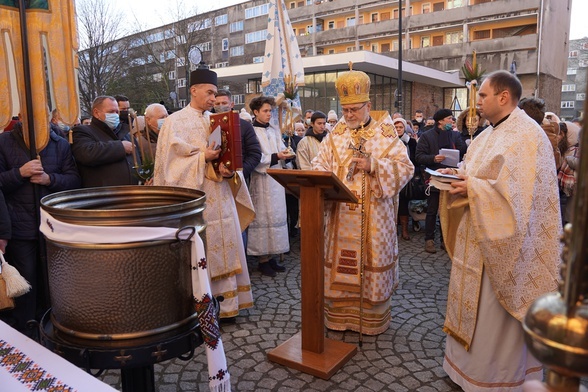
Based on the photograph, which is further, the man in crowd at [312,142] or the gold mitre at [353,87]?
the man in crowd at [312,142]

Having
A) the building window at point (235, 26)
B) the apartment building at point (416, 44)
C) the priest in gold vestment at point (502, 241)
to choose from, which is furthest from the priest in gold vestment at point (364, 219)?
the building window at point (235, 26)

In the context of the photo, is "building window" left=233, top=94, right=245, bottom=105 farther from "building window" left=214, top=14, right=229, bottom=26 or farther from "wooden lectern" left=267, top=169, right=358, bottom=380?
"wooden lectern" left=267, top=169, right=358, bottom=380

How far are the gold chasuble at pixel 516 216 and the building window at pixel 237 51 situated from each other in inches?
1831

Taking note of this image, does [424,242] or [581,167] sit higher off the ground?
[581,167]

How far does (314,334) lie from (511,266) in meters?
1.47

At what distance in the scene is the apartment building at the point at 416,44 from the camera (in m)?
27.4

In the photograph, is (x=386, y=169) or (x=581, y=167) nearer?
(x=581, y=167)

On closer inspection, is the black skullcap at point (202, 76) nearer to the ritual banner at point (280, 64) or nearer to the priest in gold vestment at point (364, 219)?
the priest in gold vestment at point (364, 219)

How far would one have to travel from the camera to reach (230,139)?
384 cm

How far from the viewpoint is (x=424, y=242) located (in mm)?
7121

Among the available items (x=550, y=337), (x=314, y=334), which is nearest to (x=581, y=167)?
(x=550, y=337)

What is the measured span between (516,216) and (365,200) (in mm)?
1347

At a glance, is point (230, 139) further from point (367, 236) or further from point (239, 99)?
point (239, 99)

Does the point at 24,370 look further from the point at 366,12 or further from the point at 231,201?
the point at 366,12
